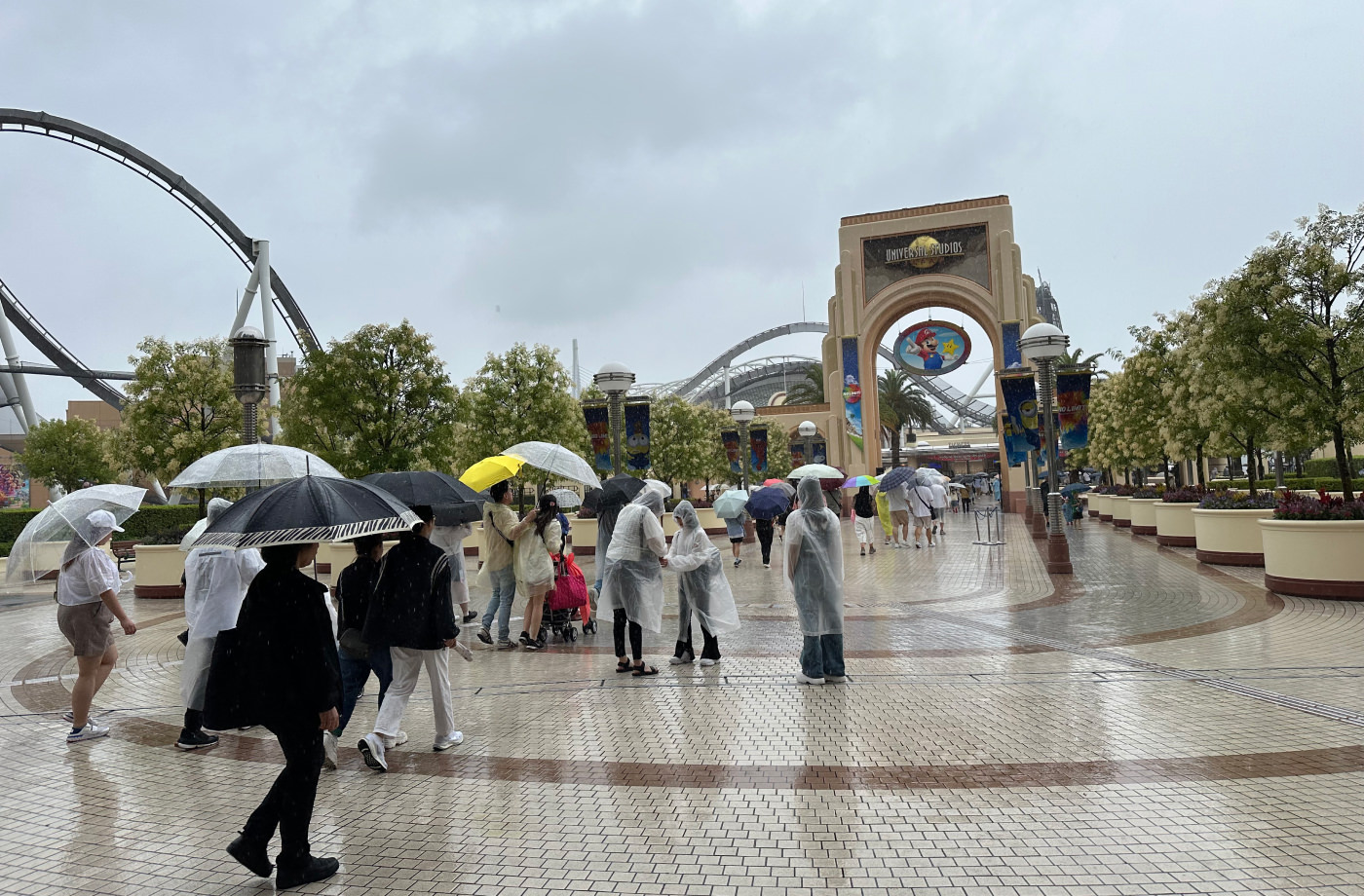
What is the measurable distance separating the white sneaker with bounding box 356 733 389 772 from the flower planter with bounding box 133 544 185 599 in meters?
11.9

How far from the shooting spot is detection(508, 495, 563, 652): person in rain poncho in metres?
9.22

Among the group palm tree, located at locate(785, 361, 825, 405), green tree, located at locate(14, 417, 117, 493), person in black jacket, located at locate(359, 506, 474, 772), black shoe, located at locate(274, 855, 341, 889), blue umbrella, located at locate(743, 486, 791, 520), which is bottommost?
black shoe, located at locate(274, 855, 341, 889)

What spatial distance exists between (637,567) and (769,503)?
805 centimetres

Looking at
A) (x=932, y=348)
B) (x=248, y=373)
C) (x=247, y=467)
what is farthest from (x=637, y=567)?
(x=932, y=348)

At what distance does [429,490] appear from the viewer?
8.34 metres

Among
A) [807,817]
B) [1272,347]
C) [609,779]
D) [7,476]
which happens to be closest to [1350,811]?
[807,817]

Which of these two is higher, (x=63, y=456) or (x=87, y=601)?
(x=63, y=456)

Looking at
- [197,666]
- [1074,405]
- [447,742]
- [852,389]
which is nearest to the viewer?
[447,742]

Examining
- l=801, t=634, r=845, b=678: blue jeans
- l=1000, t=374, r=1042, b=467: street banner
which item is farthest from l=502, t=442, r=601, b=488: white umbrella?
l=1000, t=374, r=1042, b=467: street banner

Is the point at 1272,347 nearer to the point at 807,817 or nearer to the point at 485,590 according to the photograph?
the point at 807,817

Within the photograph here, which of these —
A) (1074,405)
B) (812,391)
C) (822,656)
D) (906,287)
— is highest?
(906,287)

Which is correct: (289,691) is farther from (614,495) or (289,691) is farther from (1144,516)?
(1144,516)

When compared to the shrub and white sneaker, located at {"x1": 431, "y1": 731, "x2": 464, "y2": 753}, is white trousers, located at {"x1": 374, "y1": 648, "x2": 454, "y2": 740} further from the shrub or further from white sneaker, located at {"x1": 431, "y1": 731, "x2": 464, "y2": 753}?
the shrub

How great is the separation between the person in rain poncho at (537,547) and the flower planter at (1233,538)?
12.0 metres
